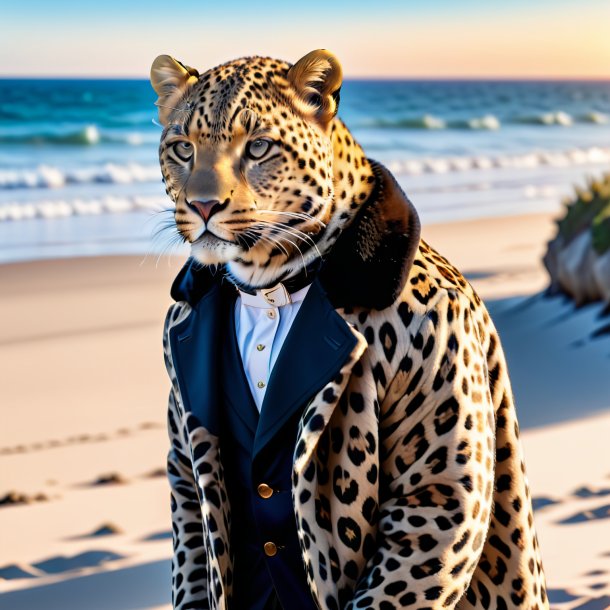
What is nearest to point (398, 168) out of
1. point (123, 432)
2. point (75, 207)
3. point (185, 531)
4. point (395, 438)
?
point (75, 207)

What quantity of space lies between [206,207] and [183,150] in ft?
0.39

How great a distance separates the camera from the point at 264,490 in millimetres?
1723

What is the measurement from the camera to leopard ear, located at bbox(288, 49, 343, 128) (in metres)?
1.64

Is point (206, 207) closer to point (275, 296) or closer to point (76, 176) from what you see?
point (275, 296)

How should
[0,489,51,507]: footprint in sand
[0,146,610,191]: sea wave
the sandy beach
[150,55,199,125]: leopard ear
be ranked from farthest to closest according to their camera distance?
1. [0,146,610,191]: sea wave
2. [0,489,51,507]: footprint in sand
3. the sandy beach
4. [150,55,199,125]: leopard ear

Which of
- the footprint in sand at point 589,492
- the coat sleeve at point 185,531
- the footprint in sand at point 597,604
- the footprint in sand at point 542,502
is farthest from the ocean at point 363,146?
the coat sleeve at point 185,531

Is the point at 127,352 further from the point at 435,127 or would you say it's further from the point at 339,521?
the point at 435,127

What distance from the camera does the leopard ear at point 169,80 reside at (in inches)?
66.7

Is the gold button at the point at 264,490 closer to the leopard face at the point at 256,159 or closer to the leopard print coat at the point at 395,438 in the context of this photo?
the leopard print coat at the point at 395,438

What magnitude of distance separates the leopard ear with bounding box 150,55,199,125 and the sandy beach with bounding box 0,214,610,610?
0.82 m

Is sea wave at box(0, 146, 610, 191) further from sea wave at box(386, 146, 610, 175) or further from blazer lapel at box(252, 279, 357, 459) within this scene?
blazer lapel at box(252, 279, 357, 459)

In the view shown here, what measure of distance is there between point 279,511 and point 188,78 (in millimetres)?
680

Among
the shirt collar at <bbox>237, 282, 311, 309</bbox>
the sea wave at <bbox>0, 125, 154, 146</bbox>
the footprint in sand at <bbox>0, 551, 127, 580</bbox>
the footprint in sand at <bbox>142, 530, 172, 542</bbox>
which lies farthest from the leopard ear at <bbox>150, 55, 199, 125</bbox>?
the sea wave at <bbox>0, 125, 154, 146</bbox>

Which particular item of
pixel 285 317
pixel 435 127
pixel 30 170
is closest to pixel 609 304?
pixel 285 317
